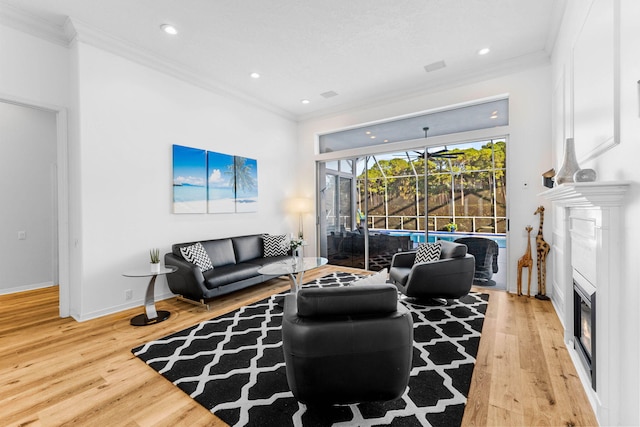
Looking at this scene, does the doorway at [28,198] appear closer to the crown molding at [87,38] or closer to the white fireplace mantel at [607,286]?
the crown molding at [87,38]

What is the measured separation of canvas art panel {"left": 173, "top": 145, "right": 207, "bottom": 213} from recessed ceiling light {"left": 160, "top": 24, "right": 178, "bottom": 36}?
148 centimetres

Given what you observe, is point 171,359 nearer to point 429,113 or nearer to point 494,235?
point 494,235

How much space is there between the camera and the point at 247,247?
5051mm

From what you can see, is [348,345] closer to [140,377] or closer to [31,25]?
[140,377]

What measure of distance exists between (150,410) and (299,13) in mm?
3788

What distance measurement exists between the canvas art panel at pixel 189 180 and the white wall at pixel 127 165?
0.09 metres

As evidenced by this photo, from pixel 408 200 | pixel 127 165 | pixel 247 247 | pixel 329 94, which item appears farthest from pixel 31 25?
pixel 408 200

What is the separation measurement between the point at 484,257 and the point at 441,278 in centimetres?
157

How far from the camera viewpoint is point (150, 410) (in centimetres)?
187

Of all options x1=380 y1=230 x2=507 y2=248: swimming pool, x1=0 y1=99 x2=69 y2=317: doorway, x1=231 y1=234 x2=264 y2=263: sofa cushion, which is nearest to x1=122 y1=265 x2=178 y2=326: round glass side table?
x1=231 y1=234 x2=264 y2=263: sofa cushion

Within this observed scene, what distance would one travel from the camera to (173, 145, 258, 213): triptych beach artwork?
14.3 feet

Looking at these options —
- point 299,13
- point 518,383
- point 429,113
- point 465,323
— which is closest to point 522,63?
point 429,113

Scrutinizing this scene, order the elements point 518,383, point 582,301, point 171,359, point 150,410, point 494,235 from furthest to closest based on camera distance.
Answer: point 494,235, point 171,359, point 582,301, point 518,383, point 150,410

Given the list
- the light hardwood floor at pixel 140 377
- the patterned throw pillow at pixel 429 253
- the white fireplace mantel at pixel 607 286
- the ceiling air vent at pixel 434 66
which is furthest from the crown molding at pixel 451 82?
the light hardwood floor at pixel 140 377
